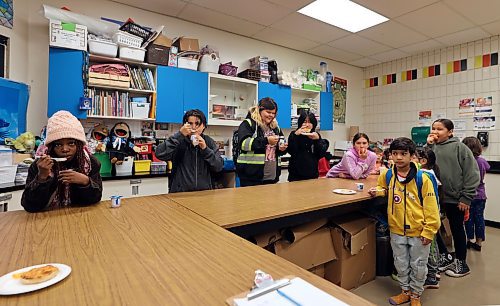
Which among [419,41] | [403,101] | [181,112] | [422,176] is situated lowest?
[422,176]

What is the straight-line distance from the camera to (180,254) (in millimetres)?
950

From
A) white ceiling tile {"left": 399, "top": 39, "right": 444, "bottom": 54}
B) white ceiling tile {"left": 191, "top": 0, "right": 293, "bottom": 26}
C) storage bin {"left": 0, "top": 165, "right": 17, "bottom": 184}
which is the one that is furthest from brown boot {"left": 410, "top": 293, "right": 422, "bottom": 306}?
white ceiling tile {"left": 399, "top": 39, "right": 444, "bottom": 54}

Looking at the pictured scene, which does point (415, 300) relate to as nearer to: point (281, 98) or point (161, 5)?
point (281, 98)

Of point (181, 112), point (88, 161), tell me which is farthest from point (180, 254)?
point (181, 112)

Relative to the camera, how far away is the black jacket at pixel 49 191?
1349 mm

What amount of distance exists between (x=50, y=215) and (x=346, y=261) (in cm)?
198

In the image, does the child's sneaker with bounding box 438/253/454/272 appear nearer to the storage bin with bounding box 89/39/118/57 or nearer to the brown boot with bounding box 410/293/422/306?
the brown boot with bounding box 410/293/422/306

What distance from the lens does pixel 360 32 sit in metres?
4.18

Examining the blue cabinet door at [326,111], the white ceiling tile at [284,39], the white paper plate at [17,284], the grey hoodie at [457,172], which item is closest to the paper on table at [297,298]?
the white paper plate at [17,284]

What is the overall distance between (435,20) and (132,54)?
12.4 ft

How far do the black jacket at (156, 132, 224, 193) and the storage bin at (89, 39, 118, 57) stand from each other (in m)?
1.62

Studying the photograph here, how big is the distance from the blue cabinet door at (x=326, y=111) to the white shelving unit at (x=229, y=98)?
1443 mm

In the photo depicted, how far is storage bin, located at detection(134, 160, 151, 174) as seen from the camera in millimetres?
3191

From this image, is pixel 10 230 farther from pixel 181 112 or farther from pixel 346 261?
pixel 181 112
